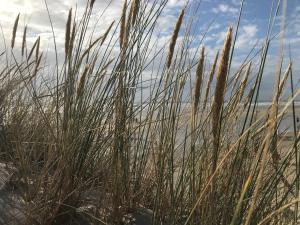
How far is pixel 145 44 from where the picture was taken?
6.19 ft

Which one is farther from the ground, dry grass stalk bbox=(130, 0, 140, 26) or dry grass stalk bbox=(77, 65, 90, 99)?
dry grass stalk bbox=(130, 0, 140, 26)

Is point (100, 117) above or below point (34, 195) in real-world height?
above

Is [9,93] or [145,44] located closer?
[145,44]

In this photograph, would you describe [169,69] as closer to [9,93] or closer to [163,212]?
[163,212]

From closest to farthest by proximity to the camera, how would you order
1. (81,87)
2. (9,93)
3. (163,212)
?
(163,212), (81,87), (9,93)

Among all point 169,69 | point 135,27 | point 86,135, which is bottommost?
point 86,135

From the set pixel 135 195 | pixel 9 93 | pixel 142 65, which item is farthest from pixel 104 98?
pixel 9 93

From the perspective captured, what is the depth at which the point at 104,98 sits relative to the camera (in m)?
1.80

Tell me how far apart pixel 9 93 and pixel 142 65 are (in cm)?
168

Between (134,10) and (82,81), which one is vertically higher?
(134,10)

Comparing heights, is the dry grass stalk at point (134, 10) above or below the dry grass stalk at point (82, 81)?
above

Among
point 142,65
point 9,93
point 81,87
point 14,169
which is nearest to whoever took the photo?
point 81,87

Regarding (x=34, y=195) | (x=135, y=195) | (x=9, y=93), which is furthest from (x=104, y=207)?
(x=9, y=93)

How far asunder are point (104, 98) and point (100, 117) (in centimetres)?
8
